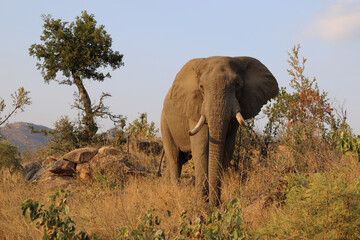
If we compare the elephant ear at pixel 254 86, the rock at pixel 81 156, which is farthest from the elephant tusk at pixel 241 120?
the rock at pixel 81 156

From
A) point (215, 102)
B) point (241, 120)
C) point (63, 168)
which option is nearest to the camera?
point (241, 120)

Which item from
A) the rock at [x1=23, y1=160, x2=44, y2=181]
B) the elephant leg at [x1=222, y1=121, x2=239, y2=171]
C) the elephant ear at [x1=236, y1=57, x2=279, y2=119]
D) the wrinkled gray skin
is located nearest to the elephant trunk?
the wrinkled gray skin

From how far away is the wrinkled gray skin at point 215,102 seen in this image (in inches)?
281

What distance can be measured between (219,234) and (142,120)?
1551cm

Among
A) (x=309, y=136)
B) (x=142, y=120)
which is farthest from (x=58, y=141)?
(x=309, y=136)

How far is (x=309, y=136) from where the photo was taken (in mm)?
10164

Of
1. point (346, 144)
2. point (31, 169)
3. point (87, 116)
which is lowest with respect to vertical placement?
point (31, 169)

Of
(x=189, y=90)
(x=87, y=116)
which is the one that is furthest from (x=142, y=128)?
(x=189, y=90)

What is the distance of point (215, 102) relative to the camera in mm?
7113

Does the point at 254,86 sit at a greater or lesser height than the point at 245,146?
greater

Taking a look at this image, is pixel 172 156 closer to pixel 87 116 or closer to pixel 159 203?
pixel 159 203

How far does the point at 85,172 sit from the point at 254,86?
555cm

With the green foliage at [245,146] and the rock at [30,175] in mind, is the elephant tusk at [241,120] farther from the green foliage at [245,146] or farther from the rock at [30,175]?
the rock at [30,175]

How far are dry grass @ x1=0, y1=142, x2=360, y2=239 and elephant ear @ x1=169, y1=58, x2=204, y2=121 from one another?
150 cm
